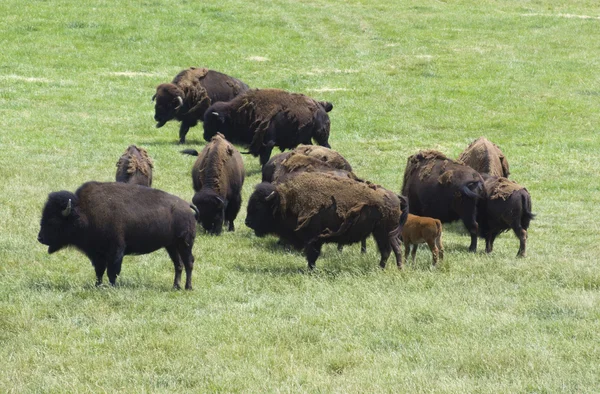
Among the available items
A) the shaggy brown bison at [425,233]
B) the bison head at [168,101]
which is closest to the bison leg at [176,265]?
the shaggy brown bison at [425,233]

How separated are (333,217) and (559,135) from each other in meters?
15.6

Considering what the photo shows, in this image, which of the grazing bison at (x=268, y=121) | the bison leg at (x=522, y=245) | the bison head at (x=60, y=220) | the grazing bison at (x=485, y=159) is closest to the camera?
the bison head at (x=60, y=220)

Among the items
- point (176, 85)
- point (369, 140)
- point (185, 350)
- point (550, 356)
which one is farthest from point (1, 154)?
point (550, 356)

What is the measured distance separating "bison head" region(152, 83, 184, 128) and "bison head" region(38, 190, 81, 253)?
43.0 feet

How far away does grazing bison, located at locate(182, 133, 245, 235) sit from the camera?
48.4ft

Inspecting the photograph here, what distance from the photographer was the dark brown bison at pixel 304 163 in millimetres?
14844

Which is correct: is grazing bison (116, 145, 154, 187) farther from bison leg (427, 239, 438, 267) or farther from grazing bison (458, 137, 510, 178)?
grazing bison (458, 137, 510, 178)

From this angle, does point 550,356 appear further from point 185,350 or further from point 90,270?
point 90,270

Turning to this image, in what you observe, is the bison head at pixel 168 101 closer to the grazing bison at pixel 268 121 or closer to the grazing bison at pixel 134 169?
the grazing bison at pixel 268 121

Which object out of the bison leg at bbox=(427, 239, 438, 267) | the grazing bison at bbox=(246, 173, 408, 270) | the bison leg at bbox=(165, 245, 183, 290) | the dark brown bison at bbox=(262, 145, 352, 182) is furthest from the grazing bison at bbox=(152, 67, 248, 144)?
the bison leg at bbox=(165, 245, 183, 290)

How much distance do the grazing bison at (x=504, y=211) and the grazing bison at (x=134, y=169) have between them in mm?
5545

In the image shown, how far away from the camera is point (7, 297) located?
10.7m

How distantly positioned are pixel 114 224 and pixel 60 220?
0.63 meters

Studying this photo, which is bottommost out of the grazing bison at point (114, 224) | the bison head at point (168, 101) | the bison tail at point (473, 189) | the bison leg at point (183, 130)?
the bison leg at point (183, 130)
